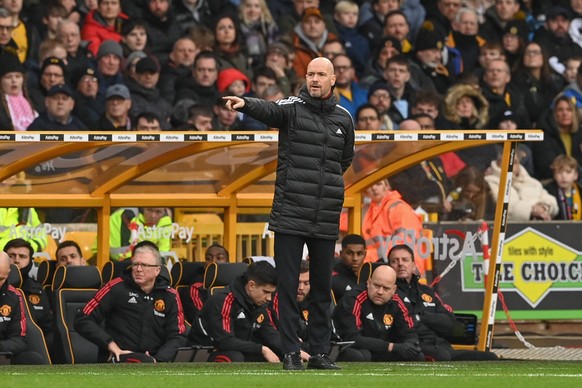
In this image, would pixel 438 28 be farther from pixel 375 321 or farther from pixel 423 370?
pixel 423 370

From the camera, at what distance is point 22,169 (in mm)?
15195

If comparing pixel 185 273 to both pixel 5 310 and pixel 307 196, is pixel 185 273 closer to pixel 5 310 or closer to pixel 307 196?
pixel 5 310

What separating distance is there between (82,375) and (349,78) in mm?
10663

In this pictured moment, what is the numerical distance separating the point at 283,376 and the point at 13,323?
368 centimetres

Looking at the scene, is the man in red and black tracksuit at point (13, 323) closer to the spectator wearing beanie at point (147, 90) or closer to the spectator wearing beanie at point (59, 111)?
the spectator wearing beanie at point (59, 111)

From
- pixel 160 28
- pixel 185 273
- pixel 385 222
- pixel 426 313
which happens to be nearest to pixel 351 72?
pixel 160 28

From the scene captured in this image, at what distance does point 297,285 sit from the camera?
11.4 meters

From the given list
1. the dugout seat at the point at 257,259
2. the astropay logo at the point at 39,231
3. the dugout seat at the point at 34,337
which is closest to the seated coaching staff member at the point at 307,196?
the dugout seat at the point at 34,337

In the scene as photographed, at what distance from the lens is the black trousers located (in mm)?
11297

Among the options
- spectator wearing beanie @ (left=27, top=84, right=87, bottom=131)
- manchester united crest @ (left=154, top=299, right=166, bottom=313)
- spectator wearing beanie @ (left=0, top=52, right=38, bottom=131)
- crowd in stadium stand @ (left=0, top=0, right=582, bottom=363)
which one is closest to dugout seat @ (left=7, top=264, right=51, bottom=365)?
manchester united crest @ (left=154, top=299, right=166, bottom=313)

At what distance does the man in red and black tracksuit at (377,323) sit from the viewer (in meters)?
14.5

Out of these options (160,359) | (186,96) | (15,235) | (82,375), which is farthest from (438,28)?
(82,375)

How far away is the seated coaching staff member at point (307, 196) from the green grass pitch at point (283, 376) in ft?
1.28

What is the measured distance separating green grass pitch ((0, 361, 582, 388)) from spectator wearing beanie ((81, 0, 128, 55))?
8.01 m
